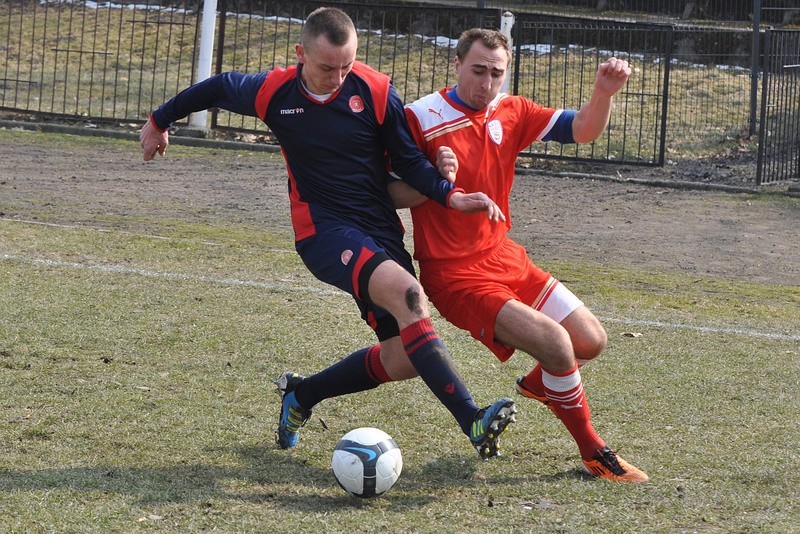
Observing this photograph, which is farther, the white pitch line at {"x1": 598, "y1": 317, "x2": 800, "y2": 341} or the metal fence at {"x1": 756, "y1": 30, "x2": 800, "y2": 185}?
the metal fence at {"x1": 756, "y1": 30, "x2": 800, "y2": 185}

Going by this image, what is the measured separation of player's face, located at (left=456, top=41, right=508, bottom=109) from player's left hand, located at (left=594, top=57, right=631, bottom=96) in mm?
428

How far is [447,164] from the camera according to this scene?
481cm

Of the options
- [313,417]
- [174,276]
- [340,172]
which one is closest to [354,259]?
[340,172]

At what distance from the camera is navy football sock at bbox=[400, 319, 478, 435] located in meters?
4.39

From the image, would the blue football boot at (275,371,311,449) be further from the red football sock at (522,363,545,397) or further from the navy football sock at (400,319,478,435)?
the red football sock at (522,363,545,397)

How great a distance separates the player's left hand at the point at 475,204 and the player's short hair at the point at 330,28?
831mm

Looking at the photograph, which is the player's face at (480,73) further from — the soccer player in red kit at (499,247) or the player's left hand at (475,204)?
the player's left hand at (475,204)

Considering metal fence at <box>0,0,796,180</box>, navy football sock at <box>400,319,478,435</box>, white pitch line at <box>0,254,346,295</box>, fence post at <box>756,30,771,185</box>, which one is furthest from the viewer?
metal fence at <box>0,0,796,180</box>

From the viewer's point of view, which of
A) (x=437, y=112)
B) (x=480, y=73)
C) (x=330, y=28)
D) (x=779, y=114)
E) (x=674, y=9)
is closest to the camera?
(x=330, y=28)

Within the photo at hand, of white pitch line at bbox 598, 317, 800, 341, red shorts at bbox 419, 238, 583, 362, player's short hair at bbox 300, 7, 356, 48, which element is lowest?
white pitch line at bbox 598, 317, 800, 341

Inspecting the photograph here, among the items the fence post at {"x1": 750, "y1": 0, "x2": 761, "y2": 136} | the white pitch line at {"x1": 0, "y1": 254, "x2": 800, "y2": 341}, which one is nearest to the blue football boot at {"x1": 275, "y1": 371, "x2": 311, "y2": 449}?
the white pitch line at {"x1": 0, "y1": 254, "x2": 800, "y2": 341}

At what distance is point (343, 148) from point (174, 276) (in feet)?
12.0

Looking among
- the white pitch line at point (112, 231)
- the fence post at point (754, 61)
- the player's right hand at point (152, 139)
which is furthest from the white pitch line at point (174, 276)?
the fence post at point (754, 61)

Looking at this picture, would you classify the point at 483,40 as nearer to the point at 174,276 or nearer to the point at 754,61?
the point at 174,276
